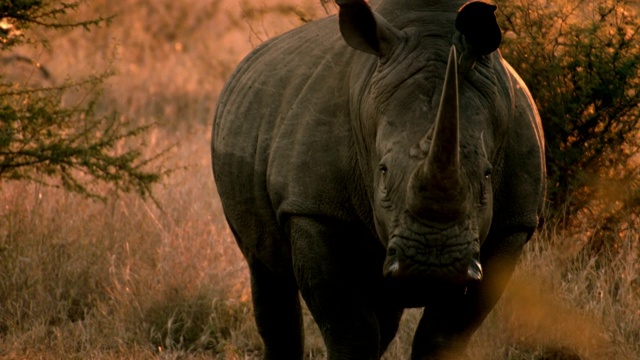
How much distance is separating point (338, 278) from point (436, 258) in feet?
3.05

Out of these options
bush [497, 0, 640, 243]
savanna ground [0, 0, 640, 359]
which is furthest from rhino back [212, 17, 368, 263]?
bush [497, 0, 640, 243]

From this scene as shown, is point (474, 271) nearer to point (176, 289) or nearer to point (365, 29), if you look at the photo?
point (365, 29)

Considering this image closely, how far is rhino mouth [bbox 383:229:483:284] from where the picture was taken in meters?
3.89

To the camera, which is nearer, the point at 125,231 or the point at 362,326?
the point at 362,326

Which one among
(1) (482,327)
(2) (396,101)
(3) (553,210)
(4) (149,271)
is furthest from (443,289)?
(4) (149,271)

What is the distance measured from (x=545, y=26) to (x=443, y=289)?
132 inches

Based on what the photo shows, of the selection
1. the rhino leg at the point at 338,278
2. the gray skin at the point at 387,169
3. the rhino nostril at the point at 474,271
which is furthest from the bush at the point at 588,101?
the rhino nostril at the point at 474,271

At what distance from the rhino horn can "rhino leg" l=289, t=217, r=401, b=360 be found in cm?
85

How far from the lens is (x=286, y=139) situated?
4.92 metres

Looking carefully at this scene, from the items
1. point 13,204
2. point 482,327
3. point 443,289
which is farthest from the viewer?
point 13,204

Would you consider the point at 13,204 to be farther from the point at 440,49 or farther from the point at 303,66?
the point at 440,49

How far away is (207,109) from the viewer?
13516mm

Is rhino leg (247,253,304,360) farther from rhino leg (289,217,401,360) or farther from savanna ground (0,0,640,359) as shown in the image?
rhino leg (289,217,401,360)

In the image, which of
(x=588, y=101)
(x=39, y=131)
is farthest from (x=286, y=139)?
(x=39, y=131)
